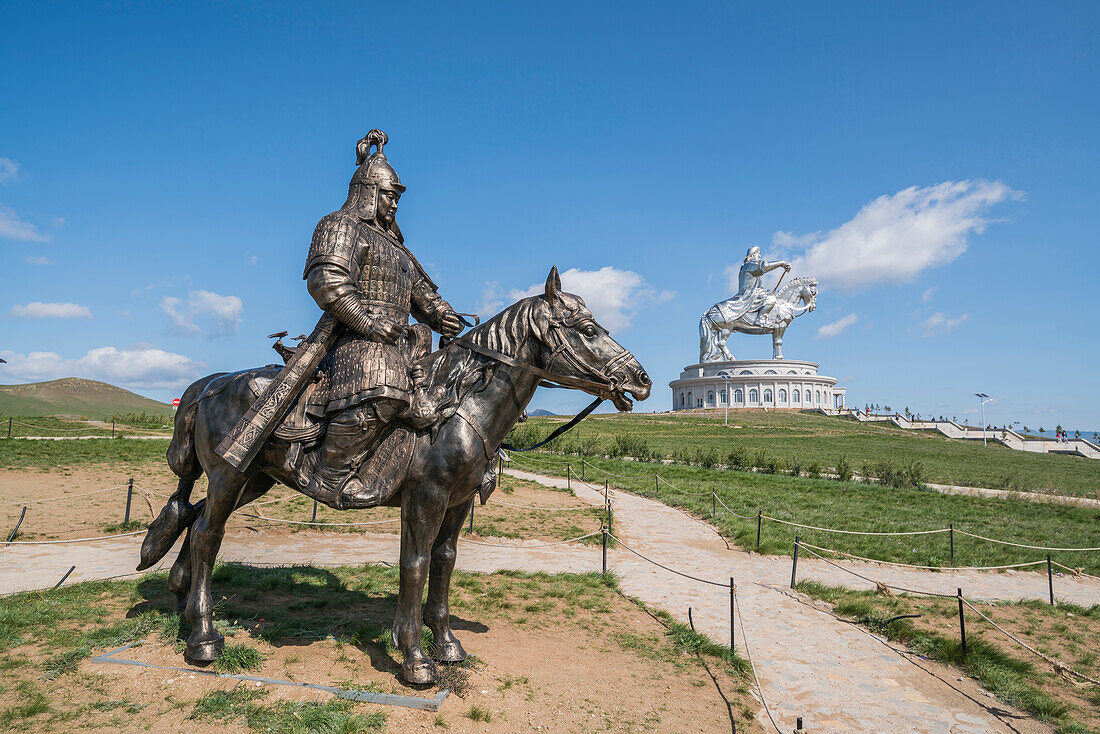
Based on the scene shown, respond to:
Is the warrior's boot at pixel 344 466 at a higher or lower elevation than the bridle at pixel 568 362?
lower

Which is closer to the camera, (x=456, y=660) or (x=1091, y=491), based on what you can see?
(x=456, y=660)

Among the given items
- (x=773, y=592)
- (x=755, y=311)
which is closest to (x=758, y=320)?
(x=755, y=311)

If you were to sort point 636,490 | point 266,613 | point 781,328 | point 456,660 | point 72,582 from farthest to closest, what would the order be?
point 781,328, point 636,490, point 72,582, point 266,613, point 456,660

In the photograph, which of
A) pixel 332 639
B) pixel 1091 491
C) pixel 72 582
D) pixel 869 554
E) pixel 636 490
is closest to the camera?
pixel 332 639

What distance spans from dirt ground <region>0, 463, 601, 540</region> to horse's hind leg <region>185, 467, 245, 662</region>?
21.5ft

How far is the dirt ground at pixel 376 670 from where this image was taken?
13.1ft

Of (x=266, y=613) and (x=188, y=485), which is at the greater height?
(x=188, y=485)

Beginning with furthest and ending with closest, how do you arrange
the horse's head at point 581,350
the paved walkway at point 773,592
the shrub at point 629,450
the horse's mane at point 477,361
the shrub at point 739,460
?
the shrub at point 629,450 → the shrub at point 739,460 → the paved walkway at point 773,592 → the horse's mane at point 477,361 → the horse's head at point 581,350

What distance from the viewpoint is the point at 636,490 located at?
1973cm

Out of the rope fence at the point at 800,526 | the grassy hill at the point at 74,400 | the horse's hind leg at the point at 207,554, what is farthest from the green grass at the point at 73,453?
the grassy hill at the point at 74,400

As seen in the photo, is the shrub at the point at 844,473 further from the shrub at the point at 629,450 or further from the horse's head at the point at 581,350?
the horse's head at the point at 581,350

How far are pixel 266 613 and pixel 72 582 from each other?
3.11m

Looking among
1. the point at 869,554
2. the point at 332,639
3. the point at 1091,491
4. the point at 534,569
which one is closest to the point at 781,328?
the point at 1091,491

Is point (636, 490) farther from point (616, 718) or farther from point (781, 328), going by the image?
point (781, 328)
